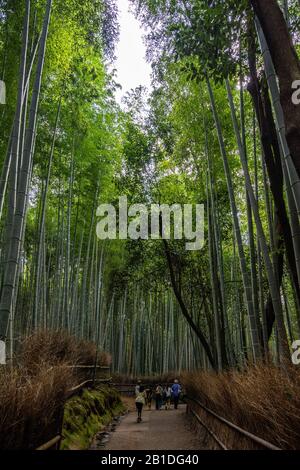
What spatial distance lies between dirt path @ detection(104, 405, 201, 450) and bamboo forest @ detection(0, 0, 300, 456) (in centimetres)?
7

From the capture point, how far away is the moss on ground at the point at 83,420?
4609mm

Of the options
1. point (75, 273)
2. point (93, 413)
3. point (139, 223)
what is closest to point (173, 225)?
point (139, 223)

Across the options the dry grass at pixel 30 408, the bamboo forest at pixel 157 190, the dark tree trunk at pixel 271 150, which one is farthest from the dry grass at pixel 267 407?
the dry grass at pixel 30 408

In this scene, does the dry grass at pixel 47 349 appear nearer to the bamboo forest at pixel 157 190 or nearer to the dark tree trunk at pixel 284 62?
the bamboo forest at pixel 157 190

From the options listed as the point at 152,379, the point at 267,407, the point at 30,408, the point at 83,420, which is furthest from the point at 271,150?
the point at 152,379

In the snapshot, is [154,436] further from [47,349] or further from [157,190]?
[157,190]

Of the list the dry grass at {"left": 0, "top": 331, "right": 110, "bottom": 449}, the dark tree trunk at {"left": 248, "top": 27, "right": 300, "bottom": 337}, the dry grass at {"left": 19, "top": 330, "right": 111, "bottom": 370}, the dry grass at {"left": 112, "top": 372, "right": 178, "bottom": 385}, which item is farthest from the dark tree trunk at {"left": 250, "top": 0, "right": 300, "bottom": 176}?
the dry grass at {"left": 112, "top": 372, "right": 178, "bottom": 385}

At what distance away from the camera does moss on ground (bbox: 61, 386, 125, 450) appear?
4609mm

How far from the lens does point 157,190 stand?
10.3 metres

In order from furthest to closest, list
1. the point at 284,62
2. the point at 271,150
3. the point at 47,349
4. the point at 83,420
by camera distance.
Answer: the point at 83,420, the point at 47,349, the point at 271,150, the point at 284,62

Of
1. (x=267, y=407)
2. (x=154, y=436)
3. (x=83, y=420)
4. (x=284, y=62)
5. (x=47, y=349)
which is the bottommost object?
(x=154, y=436)

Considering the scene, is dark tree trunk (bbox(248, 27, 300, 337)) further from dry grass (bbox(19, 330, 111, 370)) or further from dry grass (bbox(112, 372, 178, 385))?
dry grass (bbox(112, 372, 178, 385))

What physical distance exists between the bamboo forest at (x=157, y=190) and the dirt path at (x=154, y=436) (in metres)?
0.07

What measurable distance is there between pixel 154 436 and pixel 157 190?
237 inches
